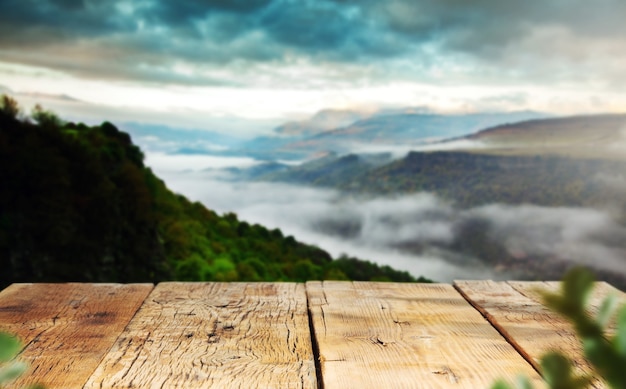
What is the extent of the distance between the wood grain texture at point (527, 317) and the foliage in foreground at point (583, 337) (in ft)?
3.45

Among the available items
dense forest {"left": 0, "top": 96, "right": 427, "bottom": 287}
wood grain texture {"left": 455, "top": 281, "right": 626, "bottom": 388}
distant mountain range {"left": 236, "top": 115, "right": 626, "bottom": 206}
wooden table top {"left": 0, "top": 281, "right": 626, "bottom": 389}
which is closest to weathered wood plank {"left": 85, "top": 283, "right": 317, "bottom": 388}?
wooden table top {"left": 0, "top": 281, "right": 626, "bottom": 389}

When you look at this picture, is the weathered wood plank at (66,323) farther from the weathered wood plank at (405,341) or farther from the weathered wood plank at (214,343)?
the weathered wood plank at (405,341)

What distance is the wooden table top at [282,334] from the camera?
118 cm

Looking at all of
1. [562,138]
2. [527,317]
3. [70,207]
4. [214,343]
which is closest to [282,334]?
[214,343]

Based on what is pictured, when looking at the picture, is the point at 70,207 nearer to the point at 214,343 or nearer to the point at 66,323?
the point at 66,323

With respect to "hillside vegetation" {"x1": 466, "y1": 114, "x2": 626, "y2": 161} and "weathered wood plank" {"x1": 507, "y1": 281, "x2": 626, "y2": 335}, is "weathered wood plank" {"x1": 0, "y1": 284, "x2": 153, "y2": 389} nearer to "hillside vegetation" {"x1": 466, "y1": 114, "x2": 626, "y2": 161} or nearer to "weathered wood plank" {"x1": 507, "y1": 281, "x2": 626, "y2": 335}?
"weathered wood plank" {"x1": 507, "y1": 281, "x2": 626, "y2": 335}

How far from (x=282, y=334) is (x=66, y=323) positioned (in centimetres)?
60

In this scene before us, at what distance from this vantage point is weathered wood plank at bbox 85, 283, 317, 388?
116 cm

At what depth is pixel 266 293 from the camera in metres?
1.82

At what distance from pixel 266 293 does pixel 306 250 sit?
39.1 meters

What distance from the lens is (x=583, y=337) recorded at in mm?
254

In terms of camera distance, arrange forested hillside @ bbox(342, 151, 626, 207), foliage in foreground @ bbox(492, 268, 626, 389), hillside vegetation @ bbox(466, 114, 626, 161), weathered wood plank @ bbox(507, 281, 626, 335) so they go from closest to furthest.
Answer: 1. foliage in foreground @ bbox(492, 268, 626, 389)
2. weathered wood plank @ bbox(507, 281, 626, 335)
3. forested hillside @ bbox(342, 151, 626, 207)
4. hillside vegetation @ bbox(466, 114, 626, 161)

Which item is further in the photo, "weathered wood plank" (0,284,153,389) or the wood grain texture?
the wood grain texture

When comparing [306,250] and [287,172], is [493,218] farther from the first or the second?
[287,172]
